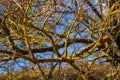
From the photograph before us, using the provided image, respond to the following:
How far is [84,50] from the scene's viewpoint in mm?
7246

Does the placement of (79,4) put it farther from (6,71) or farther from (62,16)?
(6,71)

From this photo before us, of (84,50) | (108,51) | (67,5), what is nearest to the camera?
(67,5)

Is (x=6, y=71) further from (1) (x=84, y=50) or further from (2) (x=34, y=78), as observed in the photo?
(1) (x=84, y=50)

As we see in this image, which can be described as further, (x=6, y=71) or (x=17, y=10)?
(x=6, y=71)

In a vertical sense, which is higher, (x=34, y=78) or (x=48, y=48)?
(x=48, y=48)

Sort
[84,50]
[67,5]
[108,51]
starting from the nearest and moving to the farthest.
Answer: [67,5], [84,50], [108,51]

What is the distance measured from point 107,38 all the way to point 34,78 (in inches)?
81.2

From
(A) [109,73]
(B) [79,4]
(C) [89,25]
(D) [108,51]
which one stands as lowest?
(A) [109,73]

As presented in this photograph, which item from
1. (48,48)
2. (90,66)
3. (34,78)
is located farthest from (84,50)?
(34,78)

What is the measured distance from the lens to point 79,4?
6660 mm

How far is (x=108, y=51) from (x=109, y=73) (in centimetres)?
63

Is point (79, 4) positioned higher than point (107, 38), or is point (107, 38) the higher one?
point (79, 4)

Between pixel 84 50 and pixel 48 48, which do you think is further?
pixel 48 48

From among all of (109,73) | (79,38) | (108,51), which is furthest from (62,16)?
(109,73)
